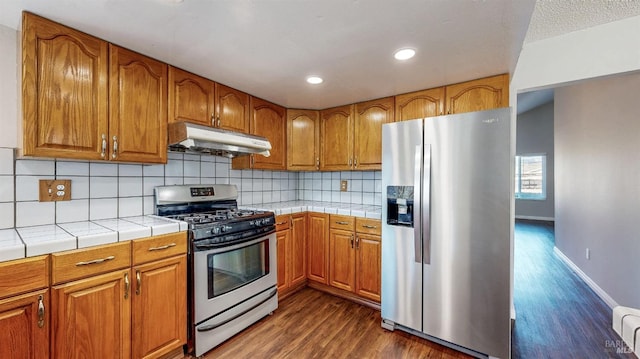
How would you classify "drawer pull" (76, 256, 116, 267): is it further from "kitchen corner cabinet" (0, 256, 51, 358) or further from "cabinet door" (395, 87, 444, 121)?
"cabinet door" (395, 87, 444, 121)

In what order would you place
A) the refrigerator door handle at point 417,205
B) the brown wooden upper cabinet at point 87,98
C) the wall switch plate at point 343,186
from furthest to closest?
the wall switch plate at point 343,186 → the refrigerator door handle at point 417,205 → the brown wooden upper cabinet at point 87,98

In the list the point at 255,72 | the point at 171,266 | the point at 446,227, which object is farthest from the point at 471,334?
the point at 255,72

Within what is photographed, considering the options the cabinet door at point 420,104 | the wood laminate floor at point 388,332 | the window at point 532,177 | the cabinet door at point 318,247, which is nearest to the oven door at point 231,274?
the wood laminate floor at point 388,332

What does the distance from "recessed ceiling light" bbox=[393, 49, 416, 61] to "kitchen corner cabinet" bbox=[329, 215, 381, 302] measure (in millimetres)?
1370

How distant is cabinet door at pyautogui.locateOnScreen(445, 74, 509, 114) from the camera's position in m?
2.09

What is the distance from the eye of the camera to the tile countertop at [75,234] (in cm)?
119

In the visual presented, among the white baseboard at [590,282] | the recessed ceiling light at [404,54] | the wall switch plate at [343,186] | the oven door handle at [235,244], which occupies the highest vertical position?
the recessed ceiling light at [404,54]

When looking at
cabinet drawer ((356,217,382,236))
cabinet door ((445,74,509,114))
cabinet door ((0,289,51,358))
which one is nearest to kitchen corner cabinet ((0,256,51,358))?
cabinet door ((0,289,51,358))

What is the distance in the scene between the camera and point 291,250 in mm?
2719

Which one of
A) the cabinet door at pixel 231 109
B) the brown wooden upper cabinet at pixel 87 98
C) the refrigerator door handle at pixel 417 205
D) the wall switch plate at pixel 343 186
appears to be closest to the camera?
the brown wooden upper cabinet at pixel 87 98

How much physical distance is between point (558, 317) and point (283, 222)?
2.61m

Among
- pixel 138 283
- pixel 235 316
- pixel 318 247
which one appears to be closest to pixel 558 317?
pixel 318 247

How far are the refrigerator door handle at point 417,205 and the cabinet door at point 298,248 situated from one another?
4.07 ft

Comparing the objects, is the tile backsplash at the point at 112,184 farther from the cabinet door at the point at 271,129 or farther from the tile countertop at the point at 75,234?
the cabinet door at the point at 271,129
